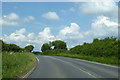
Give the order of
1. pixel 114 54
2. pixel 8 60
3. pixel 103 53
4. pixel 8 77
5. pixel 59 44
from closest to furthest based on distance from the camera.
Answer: pixel 8 77
pixel 8 60
pixel 114 54
pixel 103 53
pixel 59 44

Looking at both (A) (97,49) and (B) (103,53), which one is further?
(A) (97,49)

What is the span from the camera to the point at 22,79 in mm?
11312

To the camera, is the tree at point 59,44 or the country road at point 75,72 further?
the tree at point 59,44

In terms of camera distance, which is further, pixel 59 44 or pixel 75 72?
pixel 59 44

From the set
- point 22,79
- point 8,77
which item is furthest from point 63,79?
point 8,77

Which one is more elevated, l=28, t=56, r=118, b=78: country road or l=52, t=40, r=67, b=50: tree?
l=52, t=40, r=67, b=50: tree

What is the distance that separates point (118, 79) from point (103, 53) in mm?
26392

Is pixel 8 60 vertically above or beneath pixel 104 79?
above

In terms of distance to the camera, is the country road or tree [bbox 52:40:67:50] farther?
tree [bbox 52:40:67:50]

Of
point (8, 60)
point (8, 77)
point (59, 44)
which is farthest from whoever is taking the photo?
point (59, 44)

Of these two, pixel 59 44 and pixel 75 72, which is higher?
pixel 59 44

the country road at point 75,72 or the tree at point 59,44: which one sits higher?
the tree at point 59,44

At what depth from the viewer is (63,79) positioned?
38.5ft

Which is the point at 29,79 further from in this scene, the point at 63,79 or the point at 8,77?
the point at 63,79
